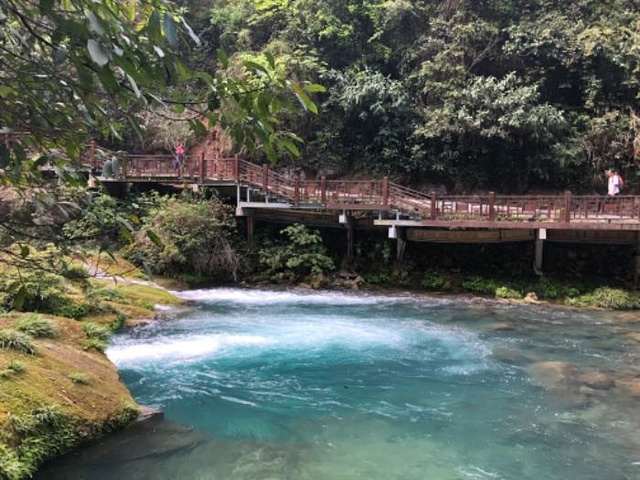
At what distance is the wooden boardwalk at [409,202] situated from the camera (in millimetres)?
14203

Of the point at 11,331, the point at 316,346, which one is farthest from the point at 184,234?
the point at 11,331

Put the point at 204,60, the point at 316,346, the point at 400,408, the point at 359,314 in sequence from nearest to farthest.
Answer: the point at 400,408, the point at 316,346, the point at 359,314, the point at 204,60

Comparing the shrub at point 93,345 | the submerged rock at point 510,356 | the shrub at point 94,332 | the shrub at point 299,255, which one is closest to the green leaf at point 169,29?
the shrub at point 93,345

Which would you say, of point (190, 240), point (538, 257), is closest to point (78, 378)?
point (190, 240)

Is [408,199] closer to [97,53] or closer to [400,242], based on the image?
[400,242]

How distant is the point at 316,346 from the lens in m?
9.78

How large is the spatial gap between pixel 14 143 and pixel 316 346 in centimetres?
814

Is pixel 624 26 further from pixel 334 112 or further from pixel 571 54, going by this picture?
pixel 334 112

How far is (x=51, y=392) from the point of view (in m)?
5.31

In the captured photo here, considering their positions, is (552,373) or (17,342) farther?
(552,373)

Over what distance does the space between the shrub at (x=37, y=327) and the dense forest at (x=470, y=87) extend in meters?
12.6

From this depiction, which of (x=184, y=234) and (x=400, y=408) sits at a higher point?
(x=184, y=234)

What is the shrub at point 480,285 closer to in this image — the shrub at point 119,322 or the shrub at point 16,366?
the shrub at point 119,322

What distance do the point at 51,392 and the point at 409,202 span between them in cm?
1239
